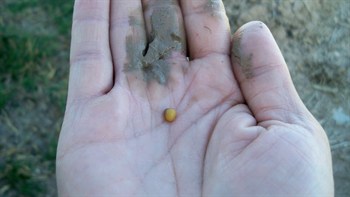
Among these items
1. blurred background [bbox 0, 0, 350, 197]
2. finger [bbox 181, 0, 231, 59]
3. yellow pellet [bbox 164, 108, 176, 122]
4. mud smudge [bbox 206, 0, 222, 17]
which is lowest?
blurred background [bbox 0, 0, 350, 197]

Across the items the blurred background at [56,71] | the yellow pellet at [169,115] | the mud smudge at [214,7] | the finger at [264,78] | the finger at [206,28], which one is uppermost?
the mud smudge at [214,7]

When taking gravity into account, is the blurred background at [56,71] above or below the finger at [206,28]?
below

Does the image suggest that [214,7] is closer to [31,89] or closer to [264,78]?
[264,78]

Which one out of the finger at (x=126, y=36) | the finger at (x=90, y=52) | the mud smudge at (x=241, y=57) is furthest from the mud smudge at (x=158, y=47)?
the mud smudge at (x=241, y=57)

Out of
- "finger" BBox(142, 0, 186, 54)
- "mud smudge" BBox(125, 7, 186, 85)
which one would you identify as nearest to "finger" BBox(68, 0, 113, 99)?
"mud smudge" BBox(125, 7, 186, 85)

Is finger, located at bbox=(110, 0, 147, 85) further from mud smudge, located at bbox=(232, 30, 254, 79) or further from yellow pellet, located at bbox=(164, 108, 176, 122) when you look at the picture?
mud smudge, located at bbox=(232, 30, 254, 79)

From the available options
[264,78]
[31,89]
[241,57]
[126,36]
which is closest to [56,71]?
[31,89]

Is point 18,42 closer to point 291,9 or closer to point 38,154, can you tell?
point 38,154

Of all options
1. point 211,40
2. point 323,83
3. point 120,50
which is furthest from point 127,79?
point 323,83

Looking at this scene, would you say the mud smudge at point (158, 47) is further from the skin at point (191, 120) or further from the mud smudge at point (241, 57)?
the mud smudge at point (241, 57)
